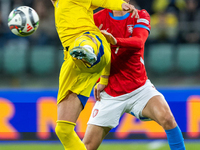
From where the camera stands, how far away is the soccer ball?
350 cm

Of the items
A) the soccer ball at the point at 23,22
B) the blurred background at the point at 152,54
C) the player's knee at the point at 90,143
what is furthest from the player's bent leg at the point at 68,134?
the blurred background at the point at 152,54

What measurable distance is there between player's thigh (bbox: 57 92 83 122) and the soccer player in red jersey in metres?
0.44

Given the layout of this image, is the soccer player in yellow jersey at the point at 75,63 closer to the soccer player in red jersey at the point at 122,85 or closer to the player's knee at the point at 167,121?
the soccer player in red jersey at the point at 122,85

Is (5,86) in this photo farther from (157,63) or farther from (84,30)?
(84,30)

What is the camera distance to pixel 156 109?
339 centimetres

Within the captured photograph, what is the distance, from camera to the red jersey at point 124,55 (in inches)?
140

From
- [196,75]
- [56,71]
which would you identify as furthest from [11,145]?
[196,75]

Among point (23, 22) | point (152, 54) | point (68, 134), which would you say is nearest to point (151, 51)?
point (152, 54)

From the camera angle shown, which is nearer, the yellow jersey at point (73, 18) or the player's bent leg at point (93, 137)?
the yellow jersey at point (73, 18)

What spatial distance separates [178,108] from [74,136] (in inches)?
113

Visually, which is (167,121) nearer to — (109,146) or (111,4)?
(111,4)

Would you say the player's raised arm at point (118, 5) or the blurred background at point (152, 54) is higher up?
the player's raised arm at point (118, 5)

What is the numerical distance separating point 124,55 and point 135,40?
297mm

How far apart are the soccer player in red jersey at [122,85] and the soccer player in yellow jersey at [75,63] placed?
0.32 meters
